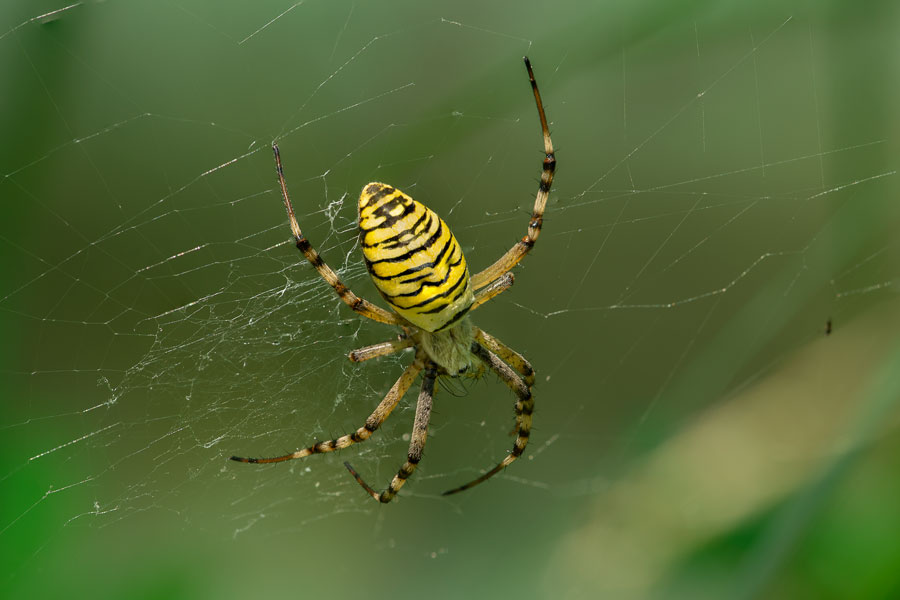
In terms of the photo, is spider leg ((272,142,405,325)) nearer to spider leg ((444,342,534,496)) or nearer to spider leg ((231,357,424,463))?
spider leg ((231,357,424,463))

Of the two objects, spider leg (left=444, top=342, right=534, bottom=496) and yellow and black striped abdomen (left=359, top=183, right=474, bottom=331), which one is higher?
yellow and black striped abdomen (left=359, top=183, right=474, bottom=331)

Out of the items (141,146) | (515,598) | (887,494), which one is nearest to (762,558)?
(887,494)

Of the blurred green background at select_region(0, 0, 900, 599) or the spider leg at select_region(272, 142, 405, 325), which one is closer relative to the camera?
the blurred green background at select_region(0, 0, 900, 599)

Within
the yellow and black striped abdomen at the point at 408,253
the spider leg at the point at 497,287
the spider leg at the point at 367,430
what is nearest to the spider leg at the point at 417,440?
the spider leg at the point at 367,430

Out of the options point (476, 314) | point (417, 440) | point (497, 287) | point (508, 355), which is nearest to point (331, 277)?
point (497, 287)

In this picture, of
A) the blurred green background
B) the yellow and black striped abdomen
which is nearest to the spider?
the yellow and black striped abdomen
